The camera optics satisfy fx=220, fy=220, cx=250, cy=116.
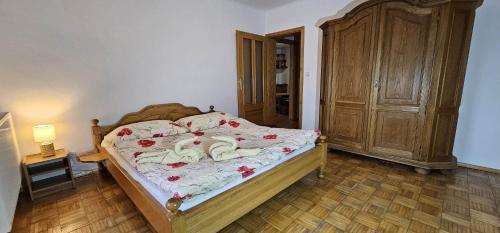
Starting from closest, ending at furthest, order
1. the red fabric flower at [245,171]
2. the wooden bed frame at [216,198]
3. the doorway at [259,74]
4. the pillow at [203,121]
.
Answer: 1. the wooden bed frame at [216,198]
2. the red fabric flower at [245,171]
3. the pillow at [203,121]
4. the doorway at [259,74]

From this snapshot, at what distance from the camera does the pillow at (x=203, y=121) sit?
9.77 ft

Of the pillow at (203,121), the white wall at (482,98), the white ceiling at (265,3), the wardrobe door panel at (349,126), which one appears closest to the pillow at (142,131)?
the pillow at (203,121)

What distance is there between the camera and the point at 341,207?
1987 mm

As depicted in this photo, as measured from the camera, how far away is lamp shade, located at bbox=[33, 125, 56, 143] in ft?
7.10

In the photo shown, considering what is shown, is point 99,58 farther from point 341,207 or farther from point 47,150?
point 341,207

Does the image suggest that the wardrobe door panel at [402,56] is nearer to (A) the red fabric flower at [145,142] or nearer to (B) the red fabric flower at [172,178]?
(B) the red fabric flower at [172,178]

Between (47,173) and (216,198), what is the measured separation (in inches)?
76.9

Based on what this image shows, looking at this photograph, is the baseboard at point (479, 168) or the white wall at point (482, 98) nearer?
the white wall at point (482, 98)

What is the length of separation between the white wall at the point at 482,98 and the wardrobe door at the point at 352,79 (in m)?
1.15

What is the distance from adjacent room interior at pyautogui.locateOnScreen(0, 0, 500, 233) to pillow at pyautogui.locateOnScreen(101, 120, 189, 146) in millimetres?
17

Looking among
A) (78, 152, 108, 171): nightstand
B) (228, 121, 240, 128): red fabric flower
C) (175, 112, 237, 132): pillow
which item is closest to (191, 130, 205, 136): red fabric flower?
(175, 112, 237, 132): pillow

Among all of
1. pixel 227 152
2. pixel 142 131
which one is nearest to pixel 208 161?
pixel 227 152

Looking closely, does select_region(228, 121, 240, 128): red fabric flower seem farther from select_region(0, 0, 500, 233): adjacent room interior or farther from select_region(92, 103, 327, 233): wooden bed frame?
select_region(92, 103, 327, 233): wooden bed frame

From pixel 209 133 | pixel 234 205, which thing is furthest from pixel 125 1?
pixel 234 205
